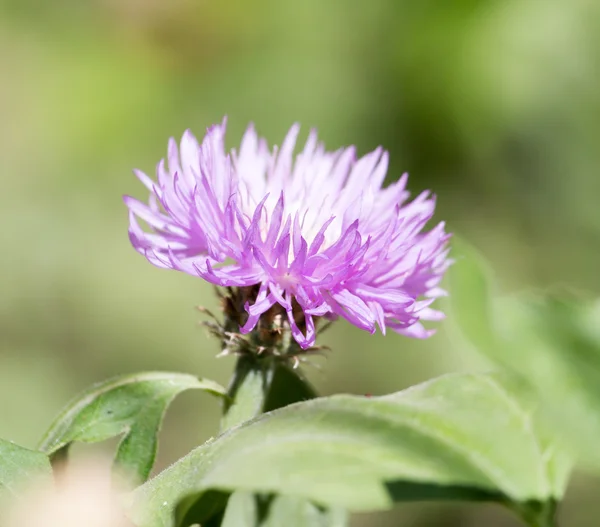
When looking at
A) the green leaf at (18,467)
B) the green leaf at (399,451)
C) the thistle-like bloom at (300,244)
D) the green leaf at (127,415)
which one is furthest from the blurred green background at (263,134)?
the green leaf at (399,451)

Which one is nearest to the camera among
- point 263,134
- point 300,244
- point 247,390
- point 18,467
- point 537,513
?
point 537,513

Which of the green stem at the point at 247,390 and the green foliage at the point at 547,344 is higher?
the green foliage at the point at 547,344

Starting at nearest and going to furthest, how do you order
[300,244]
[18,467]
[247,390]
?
[18,467] < [300,244] < [247,390]

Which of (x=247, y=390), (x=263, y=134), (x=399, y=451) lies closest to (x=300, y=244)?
(x=247, y=390)

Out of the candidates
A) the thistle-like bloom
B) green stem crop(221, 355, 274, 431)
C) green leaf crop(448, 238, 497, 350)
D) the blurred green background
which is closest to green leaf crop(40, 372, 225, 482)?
green stem crop(221, 355, 274, 431)

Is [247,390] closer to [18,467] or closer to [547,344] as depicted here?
[18,467]

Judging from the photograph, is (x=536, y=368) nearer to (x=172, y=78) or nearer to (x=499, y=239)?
(x=499, y=239)

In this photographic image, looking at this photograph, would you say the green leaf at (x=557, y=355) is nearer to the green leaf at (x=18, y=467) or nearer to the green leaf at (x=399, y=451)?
the green leaf at (x=399, y=451)

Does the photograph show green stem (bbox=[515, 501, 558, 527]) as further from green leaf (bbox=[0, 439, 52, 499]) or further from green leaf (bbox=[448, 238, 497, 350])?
green leaf (bbox=[0, 439, 52, 499])

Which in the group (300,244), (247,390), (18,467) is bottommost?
(18,467)
